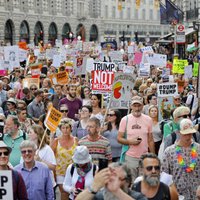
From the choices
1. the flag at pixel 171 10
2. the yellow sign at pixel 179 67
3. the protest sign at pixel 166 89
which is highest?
Answer: the flag at pixel 171 10

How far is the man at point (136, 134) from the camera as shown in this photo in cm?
927

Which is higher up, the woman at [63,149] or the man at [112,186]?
the man at [112,186]

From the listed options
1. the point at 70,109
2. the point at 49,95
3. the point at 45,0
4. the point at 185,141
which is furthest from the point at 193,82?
the point at 45,0

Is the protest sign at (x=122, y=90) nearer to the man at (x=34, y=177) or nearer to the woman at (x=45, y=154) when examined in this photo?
the woman at (x=45, y=154)

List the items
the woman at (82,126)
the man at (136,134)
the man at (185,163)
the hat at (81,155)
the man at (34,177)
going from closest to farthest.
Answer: the hat at (81,155), the man at (34,177), the man at (185,163), the man at (136,134), the woman at (82,126)

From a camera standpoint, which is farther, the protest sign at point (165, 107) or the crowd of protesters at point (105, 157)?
the protest sign at point (165, 107)

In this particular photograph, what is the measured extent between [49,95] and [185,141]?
25.5 feet

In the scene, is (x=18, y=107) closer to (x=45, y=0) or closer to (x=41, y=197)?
(x=41, y=197)

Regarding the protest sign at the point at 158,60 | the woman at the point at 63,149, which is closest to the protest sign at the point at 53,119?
the woman at the point at 63,149

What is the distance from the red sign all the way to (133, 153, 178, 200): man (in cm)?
713

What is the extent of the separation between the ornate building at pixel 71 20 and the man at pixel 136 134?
54.5 meters

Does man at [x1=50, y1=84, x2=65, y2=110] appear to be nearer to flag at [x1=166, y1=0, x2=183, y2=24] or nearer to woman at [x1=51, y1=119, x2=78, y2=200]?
woman at [x1=51, y1=119, x2=78, y2=200]

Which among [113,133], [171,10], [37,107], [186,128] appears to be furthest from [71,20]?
[186,128]

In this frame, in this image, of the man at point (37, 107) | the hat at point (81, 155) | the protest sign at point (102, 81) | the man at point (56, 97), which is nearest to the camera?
the hat at point (81, 155)
